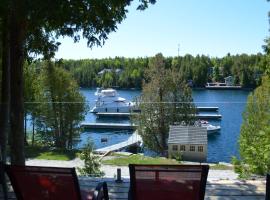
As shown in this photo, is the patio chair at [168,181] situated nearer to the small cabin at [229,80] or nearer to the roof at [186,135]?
the roof at [186,135]

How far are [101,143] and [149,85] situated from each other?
11893 mm

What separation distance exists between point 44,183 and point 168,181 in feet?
3.18

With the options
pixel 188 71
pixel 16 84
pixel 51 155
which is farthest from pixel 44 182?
pixel 188 71

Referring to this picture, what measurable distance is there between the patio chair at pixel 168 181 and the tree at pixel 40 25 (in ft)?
7.55

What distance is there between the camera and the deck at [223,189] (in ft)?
18.4

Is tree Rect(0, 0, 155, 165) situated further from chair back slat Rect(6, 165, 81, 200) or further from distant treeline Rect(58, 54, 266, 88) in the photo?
distant treeline Rect(58, 54, 266, 88)

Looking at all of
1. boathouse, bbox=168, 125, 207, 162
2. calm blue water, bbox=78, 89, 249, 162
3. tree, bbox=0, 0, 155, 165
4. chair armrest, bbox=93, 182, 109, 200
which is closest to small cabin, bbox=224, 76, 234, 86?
calm blue water, bbox=78, 89, 249, 162

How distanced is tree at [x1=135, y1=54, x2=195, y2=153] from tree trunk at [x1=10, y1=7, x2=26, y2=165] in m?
29.9

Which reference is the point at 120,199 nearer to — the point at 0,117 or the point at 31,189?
the point at 31,189

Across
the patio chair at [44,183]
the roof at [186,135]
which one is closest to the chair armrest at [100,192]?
the patio chair at [44,183]

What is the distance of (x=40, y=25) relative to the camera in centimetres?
636

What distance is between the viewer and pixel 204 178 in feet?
11.7

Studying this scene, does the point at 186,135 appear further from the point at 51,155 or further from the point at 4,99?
the point at 4,99

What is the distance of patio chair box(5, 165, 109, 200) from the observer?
3547mm
